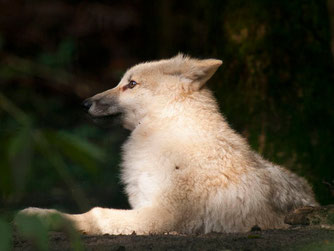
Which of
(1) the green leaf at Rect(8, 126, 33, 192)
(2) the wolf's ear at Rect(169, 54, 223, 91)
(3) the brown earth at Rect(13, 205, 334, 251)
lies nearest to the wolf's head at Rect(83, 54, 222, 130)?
(2) the wolf's ear at Rect(169, 54, 223, 91)

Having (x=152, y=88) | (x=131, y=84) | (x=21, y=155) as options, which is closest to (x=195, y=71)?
(x=152, y=88)

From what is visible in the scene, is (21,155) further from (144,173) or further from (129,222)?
(144,173)

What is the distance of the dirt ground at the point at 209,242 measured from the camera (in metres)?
2.88

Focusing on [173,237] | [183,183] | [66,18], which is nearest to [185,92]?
[183,183]

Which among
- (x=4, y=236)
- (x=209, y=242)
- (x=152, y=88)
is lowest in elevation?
(x=209, y=242)

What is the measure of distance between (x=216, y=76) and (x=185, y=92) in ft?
5.07

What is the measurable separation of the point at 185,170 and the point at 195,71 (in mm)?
931

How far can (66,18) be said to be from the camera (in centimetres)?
1063

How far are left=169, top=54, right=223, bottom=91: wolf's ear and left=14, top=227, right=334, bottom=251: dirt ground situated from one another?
1.45 meters

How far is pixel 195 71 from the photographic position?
4.36 metres

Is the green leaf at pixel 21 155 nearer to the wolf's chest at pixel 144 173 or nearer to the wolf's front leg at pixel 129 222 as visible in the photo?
the wolf's front leg at pixel 129 222

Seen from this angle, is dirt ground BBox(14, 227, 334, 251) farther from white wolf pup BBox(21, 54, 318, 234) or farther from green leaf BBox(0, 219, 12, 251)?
Result: green leaf BBox(0, 219, 12, 251)

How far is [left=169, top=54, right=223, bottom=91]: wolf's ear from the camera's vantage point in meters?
4.32

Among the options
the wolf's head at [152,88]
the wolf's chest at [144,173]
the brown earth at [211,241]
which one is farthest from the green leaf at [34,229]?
the wolf's head at [152,88]
